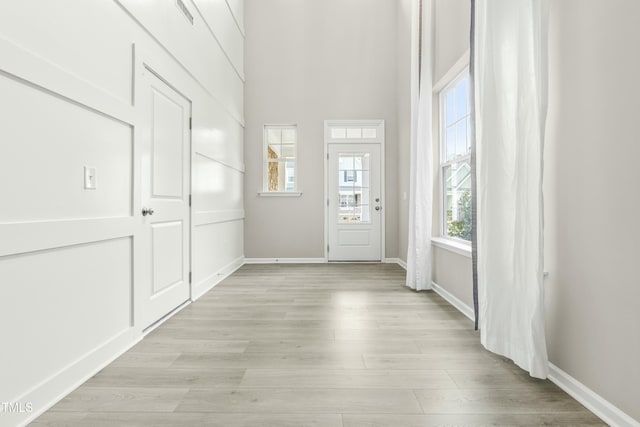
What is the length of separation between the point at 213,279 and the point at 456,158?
2992mm

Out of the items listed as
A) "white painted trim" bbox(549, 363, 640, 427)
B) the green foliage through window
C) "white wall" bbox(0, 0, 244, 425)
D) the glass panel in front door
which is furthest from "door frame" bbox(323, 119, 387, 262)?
"white painted trim" bbox(549, 363, 640, 427)

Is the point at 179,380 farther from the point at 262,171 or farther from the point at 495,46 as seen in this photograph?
the point at 262,171

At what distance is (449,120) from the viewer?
355cm

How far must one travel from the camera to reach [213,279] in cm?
396

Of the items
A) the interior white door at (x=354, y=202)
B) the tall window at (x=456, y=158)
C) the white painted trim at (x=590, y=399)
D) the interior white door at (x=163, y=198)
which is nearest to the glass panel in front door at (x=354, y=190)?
the interior white door at (x=354, y=202)

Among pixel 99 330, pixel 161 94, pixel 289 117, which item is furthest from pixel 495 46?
pixel 289 117

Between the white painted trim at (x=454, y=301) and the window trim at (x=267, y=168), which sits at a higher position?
the window trim at (x=267, y=168)

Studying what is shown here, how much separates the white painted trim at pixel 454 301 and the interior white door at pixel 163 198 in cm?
251

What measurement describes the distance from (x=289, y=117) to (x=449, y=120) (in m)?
2.80

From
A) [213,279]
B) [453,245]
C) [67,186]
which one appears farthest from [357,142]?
[67,186]

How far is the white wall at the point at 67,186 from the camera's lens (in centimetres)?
138

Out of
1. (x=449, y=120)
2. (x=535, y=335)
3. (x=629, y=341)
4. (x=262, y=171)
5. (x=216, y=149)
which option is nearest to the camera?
(x=629, y=341)

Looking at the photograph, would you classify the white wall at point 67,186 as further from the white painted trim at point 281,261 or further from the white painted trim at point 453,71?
the white painted trim at point 281,261

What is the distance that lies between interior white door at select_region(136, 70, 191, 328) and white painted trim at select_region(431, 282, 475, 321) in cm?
251
